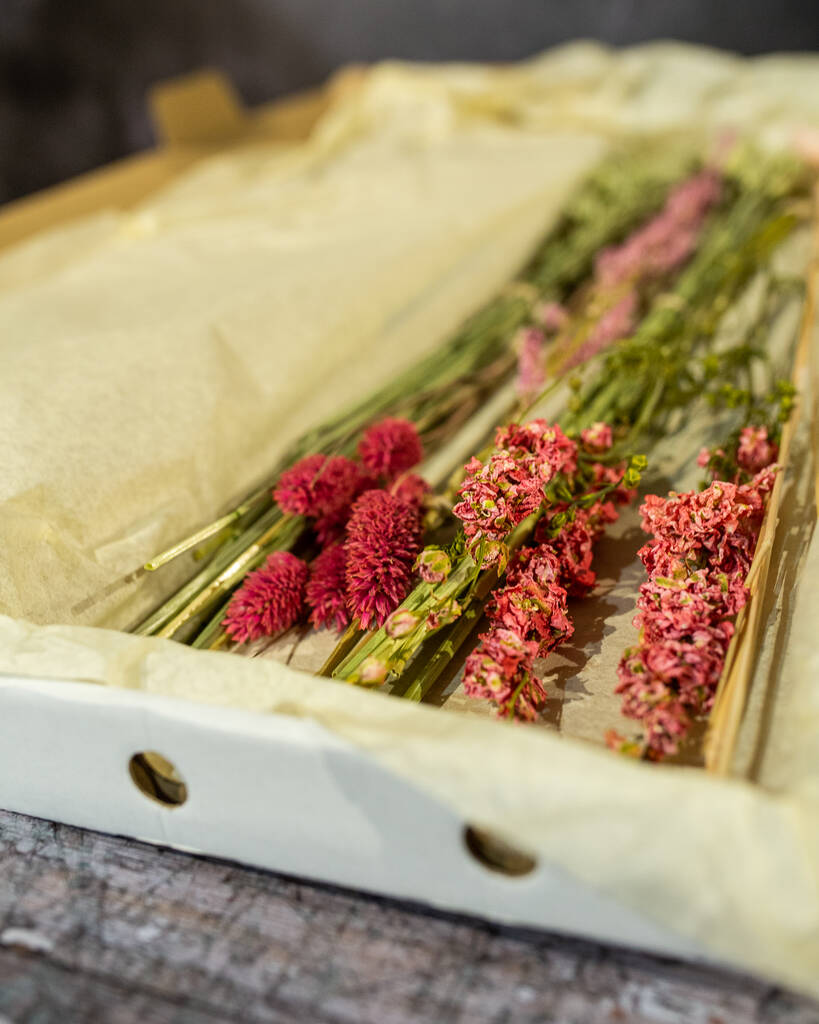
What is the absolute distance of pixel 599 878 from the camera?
0.41 metres

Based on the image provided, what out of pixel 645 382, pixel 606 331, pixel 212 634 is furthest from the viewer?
pixel 606 331

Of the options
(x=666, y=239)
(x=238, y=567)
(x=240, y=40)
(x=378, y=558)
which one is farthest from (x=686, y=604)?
(x=240, y=40)

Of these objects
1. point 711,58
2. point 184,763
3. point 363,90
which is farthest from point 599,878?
point 711,58

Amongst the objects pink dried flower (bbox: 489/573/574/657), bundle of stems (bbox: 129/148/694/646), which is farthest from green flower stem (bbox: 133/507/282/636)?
pink dried flower (bbox: 489/573/574/657)

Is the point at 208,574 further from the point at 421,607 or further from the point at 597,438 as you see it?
the point at 597,438

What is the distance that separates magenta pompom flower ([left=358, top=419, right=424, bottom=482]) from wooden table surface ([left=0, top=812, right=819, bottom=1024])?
0.32m

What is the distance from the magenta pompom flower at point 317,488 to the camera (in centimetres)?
66

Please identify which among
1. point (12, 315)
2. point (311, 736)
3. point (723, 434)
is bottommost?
point (723, 434)

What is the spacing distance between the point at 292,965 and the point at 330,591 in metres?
0.24

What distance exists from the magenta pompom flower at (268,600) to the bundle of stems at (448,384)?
4 centimetres

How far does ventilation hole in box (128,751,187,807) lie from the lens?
0.52 m

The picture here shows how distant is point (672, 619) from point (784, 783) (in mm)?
106

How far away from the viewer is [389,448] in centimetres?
71

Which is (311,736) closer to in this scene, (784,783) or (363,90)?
(784,783)
